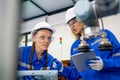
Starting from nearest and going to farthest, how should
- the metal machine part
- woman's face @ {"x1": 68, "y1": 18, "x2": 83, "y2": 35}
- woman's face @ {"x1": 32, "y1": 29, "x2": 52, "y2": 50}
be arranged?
1. the metal machine part
2. woman's face @ {"x1": 68, "y1": 18, "x2": 83, "y2": 35}
3. woman's face @ {"x1": 32, "y1": 29, "x2": 52, "y2": 50}

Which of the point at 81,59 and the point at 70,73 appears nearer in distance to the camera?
the point at 81,59

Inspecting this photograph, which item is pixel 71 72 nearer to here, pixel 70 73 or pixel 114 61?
pixel 70 73

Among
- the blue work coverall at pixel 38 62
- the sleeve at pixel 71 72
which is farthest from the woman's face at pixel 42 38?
the sleeve at pixel 71 72

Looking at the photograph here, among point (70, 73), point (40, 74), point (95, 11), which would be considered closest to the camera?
point (95, 11)

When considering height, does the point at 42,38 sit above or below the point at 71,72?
above

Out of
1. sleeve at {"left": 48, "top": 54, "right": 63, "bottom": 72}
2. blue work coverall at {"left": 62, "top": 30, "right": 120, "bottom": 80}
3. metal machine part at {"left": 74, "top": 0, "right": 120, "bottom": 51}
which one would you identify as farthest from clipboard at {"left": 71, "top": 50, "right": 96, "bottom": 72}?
metal machine part at {"left": 74, "top": 0, "right": 120, "bottom": 51}

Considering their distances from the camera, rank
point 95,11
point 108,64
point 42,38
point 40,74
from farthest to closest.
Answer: point 42,38
point 108,64
point 40,74
point 95,11

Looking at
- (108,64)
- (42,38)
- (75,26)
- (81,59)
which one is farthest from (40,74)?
(42,38)

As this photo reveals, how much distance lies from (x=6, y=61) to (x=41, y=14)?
4632 millimetres

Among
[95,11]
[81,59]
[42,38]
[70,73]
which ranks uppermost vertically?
[42,38]

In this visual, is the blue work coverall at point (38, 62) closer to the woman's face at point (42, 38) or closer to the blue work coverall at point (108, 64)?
the woman's face at point (42, 38)

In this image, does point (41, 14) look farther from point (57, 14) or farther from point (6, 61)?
point (6, 61)

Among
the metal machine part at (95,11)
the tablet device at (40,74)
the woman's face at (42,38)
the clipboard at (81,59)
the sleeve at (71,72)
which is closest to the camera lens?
the metal machine part at (95,11)

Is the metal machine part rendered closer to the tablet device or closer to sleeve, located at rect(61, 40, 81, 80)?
the tablet device
